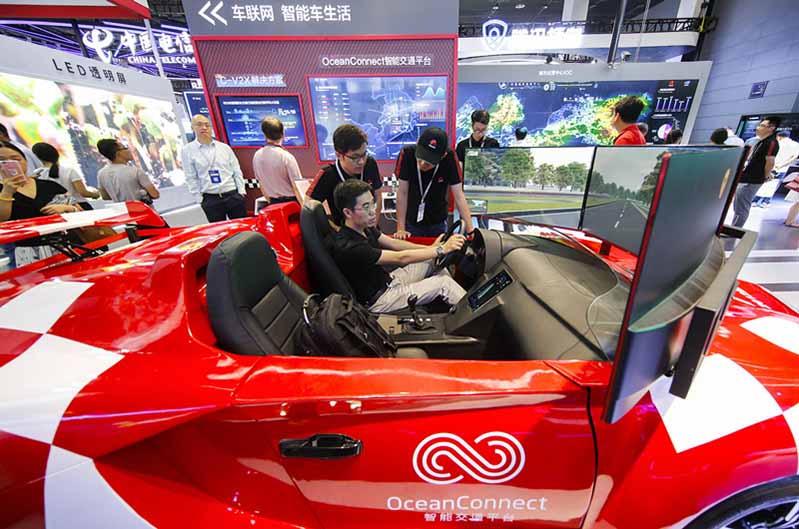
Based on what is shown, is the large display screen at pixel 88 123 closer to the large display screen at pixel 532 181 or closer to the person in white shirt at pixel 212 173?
the person in white shirt at pixel 212 173

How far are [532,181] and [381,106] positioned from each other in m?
3.04

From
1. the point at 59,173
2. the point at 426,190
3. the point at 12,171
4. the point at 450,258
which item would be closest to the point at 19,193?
the point at 12,171

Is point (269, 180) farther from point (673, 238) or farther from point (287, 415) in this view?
point (673, 238)

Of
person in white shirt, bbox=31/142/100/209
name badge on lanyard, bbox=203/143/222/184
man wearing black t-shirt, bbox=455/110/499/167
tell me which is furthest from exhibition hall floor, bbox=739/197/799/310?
person in white shirt, bbox=31/142/100/209

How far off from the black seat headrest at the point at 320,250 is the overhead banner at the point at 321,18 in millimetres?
3302

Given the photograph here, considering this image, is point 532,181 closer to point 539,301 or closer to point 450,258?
point 450,258

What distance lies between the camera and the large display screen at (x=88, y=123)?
448cm

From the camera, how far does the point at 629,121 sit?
2812 mm

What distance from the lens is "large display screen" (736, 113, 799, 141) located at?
7.06 meters

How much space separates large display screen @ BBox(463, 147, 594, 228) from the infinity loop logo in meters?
1.57

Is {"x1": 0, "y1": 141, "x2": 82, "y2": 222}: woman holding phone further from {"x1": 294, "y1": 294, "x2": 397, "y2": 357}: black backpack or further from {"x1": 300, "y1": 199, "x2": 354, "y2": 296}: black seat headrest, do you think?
{"x1": 294, "y1": 294, "x2": 397, "y2": 357}: black backpack

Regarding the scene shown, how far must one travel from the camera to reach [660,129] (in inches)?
304

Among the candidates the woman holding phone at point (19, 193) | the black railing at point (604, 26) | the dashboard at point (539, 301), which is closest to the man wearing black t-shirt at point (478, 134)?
the dashboard at point (539, 301)

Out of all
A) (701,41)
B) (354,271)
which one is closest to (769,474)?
(354,271)
